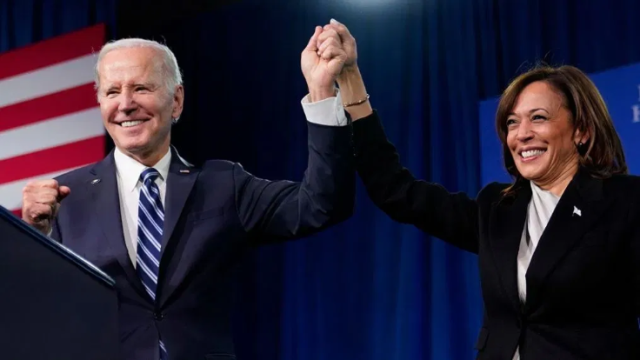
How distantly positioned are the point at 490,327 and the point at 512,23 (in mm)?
2049

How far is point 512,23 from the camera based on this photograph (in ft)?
11.9

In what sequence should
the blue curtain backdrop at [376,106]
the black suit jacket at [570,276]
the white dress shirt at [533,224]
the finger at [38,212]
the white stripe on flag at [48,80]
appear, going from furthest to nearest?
the white stripe on flag at [48,80], the blue curtain backdrop at [376,106], the white dress shirt at [533,224], the black suit jacket at [570,276], the finger at [38,212]

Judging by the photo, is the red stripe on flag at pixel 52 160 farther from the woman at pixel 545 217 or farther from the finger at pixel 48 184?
the finger at pixel 48 184

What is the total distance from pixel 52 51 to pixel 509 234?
9.86 feet

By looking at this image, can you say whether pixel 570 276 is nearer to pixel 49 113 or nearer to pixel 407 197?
pixel 407 197

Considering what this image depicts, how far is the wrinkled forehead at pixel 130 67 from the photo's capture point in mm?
1927

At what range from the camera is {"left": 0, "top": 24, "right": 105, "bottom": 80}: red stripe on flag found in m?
4.15

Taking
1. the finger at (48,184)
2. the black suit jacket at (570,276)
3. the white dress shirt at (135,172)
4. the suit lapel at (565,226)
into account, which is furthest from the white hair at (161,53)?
the suit lapel at (565,226)

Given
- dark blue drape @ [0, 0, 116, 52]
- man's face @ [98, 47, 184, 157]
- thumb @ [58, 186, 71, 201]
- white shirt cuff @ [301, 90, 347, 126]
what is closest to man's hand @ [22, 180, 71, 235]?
thumb @ [58, 186, 71, 201]

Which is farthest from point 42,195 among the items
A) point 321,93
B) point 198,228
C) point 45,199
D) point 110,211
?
point 321,93

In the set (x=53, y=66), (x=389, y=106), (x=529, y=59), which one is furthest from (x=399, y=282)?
(x=53, y=66)

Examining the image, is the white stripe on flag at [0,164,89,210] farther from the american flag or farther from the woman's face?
the woman's face

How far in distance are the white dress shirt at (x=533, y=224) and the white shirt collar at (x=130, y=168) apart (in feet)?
2.54

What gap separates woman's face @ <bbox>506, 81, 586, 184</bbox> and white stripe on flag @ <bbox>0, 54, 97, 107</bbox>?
266cm
